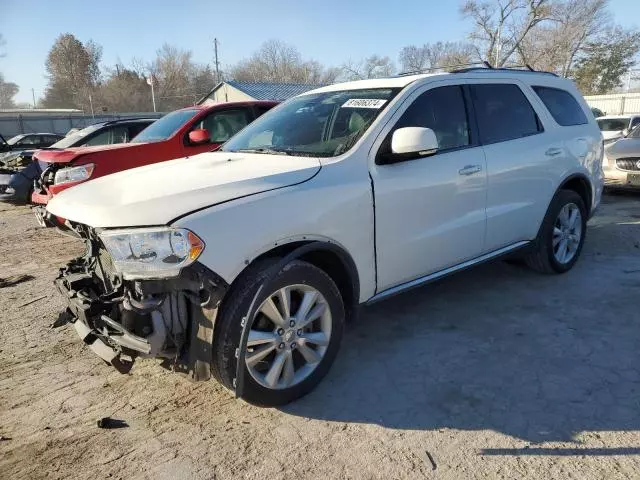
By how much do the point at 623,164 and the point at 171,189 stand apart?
8733 mm

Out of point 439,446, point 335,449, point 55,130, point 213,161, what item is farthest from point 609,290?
point 55,130

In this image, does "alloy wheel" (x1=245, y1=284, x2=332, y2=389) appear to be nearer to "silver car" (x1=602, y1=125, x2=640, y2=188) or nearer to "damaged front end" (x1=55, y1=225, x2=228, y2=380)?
"damaged front end" (x1=55, y1=225, x2=228, y2=380)

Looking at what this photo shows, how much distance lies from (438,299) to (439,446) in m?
2.02

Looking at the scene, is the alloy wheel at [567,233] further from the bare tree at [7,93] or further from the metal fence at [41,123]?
the bare tree at [7,93]

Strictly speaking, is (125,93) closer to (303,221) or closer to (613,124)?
(613,124)

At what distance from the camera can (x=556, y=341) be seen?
371 cm

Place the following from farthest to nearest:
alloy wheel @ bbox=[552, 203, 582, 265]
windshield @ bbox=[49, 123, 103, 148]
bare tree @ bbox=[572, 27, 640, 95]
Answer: bare tree @ bbox=[572, 27, 640, 95] → windshield @ bbox=[49, 123, 103, 148] → alloy wheel @ bbox=[552, 203, 582, 265]

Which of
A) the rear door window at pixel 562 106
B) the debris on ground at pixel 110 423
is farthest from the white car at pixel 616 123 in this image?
the debris on ground at pixel 110 423

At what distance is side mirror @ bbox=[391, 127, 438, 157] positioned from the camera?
3.24m

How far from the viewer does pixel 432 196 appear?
360cm

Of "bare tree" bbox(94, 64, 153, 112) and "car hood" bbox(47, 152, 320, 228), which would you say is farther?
"bare tree" bbox(94, 64, 153, 112)

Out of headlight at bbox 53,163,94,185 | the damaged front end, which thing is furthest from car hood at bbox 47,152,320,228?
headlight at bbox 53,163,94,185

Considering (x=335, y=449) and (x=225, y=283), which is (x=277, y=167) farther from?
(x=335, y=449)

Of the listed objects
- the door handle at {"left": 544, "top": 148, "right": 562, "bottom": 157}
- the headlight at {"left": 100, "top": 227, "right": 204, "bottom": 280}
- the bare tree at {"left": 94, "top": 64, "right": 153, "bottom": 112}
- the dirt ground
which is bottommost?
the dirt ground
